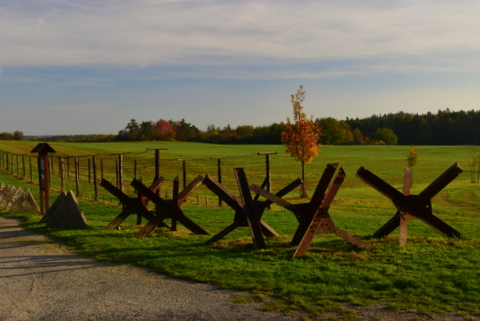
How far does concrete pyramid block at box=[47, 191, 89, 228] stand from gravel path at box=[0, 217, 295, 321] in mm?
3081

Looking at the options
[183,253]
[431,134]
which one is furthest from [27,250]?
[431,134]

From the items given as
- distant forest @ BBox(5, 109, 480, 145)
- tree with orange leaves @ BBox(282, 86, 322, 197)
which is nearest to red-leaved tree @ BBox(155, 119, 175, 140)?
distant forest @ BBox(5, 109, 480, 145)

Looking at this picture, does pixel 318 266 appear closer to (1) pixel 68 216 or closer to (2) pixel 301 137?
(1) pixel 68 216

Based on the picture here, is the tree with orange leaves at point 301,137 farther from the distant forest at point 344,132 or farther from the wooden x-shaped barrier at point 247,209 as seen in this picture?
the distant forest at point 344,132

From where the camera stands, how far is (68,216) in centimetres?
1271

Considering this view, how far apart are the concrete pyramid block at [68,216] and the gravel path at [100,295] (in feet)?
10.1

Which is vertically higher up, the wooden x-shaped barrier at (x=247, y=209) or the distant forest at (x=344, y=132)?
the distant forest at (x=344, y=132)

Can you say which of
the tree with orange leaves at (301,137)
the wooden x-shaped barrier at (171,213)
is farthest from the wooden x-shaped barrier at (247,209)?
the tree with orange leaves at (301,137)

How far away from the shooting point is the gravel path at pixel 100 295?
6055 millimetres

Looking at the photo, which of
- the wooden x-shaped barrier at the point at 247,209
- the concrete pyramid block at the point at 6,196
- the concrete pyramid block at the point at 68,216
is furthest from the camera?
the concrete pyramid block at the point at 6,196

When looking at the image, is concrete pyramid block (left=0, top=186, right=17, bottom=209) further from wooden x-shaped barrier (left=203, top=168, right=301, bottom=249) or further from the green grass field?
wooden x-shaped barrier (left=203, top=168, right=301, bottom=249)

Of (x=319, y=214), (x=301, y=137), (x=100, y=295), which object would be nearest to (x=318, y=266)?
(x=319, y=214)

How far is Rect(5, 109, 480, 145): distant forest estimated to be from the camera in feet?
383

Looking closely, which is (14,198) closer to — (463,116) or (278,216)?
(278,216)
